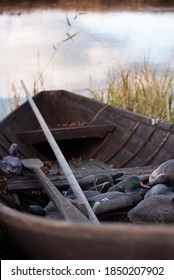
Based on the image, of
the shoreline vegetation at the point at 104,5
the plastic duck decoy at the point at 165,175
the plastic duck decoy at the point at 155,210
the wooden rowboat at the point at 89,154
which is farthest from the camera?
the shoreline vegetation at the point at 104,5

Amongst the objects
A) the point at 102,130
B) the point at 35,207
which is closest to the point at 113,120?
the point at 102,130

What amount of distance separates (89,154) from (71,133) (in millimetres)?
228

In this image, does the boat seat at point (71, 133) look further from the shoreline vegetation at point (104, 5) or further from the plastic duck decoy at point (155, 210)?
the shoreline vegetation at point (104, 5)

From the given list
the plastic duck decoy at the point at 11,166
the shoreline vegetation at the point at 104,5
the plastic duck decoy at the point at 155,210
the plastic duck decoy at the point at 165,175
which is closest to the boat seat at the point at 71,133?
the plastic duck decoy at the point at 11,166

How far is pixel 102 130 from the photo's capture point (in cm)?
570

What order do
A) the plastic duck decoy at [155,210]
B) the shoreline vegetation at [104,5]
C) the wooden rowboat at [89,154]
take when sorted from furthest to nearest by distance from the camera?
1. the shoreline vegetation at [104,5]
2. the plastic duck decoy at [155,210]
3. the wooden rowboat at [89,154]

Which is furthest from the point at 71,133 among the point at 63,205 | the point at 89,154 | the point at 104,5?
the point at 104,5

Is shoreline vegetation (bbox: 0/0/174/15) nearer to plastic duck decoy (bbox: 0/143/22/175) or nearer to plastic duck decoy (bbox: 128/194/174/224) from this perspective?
plastic duck decoy (bbox: 0/143/22/175)

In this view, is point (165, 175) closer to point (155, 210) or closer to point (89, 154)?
point (155, 210)

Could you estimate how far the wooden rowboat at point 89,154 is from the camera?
6.23ft

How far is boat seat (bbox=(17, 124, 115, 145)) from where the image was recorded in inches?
221

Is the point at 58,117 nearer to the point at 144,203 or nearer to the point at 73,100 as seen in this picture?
the point at 73,100

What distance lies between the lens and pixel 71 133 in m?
5.77

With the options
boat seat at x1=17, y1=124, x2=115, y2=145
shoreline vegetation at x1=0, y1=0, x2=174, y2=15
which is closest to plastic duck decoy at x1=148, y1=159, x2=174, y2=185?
boat seat at x1=17, y1=124, x2=115, y2=145
